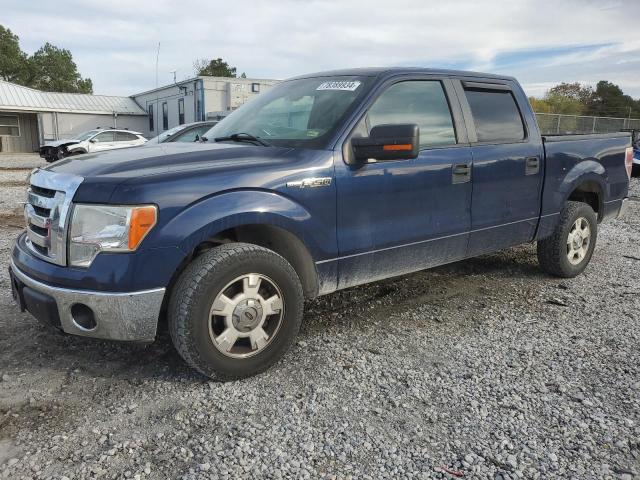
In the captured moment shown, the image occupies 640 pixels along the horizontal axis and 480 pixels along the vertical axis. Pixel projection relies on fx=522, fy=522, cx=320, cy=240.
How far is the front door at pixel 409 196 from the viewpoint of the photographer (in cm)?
338

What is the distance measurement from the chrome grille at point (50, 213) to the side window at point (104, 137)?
63.7 feet

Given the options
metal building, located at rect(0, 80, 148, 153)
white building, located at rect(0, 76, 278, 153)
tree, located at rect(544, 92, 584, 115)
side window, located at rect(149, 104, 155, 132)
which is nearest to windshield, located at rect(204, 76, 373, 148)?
white building, located at rect(0, 76, 278, 153)

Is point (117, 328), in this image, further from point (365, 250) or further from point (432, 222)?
point (432, 222)

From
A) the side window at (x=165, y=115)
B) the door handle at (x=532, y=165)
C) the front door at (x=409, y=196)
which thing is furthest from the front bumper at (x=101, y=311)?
the side window at (x=165, y=115)

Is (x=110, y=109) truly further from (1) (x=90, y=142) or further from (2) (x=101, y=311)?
(2) (x=101, y=311)

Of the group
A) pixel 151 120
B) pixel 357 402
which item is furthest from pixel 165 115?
pixel 357 402

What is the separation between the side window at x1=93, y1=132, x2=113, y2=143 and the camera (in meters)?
20.9

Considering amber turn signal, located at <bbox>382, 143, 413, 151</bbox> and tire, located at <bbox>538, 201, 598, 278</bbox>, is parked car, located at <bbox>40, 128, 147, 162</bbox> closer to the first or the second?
tire, located at <bbox>538, 201, 598, 278</bbox>

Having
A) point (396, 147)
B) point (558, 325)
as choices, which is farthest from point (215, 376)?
point (558, 325)

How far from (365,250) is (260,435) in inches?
55.8

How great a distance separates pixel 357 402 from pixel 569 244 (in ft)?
10.7

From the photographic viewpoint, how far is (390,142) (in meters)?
3.12

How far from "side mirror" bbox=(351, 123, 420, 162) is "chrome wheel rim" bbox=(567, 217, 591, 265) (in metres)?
2.66

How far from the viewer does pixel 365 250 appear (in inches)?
137
